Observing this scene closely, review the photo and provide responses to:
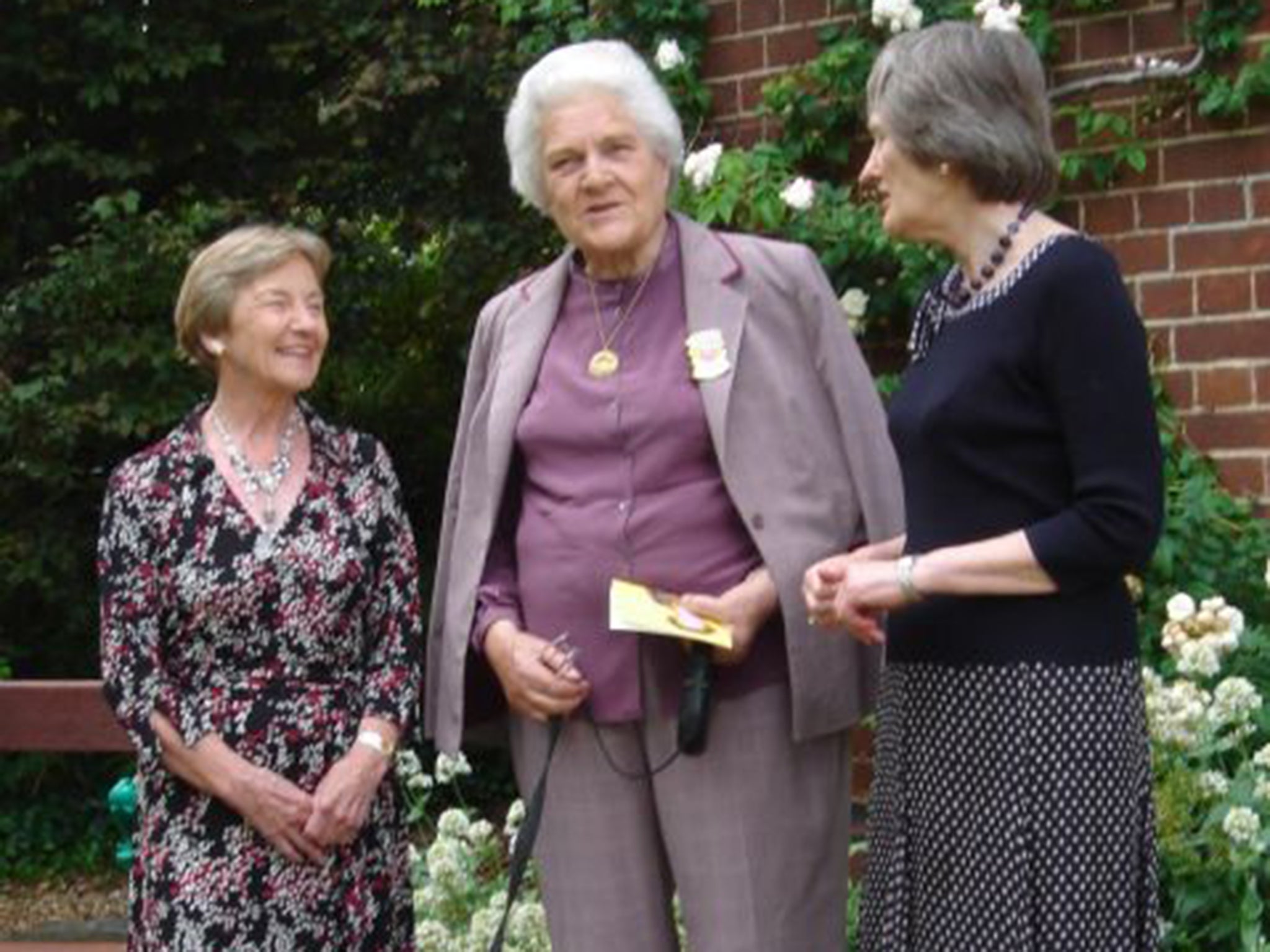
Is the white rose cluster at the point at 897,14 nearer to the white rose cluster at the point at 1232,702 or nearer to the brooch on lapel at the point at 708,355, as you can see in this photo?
the white rose cluster at the point at 1232,702

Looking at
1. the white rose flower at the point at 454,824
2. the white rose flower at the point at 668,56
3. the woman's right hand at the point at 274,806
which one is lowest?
the white rose flower at the point at 454,824

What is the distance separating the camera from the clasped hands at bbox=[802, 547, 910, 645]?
3068 mm

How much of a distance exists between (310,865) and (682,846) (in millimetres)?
732

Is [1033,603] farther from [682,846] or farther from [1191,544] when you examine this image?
[1191,544]

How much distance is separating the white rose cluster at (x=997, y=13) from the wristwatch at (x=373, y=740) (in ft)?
7.04

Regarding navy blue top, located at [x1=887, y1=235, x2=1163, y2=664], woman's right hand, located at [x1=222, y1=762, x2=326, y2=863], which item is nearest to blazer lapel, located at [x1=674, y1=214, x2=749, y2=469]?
navy blue top, located at [x1=887, y1=235, x2=1163, y2=664]

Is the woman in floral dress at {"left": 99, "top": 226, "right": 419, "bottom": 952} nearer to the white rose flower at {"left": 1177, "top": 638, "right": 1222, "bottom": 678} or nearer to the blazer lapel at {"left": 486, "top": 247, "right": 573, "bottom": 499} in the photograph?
the blazer lapel at {"left": 486, "top": 247, "right": 573, "bottom": 499}

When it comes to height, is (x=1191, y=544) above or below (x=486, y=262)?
below

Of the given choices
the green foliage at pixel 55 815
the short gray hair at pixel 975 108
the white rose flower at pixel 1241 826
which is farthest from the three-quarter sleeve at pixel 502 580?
the green foliage at pixel 55 815

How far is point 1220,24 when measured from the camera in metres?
5.13

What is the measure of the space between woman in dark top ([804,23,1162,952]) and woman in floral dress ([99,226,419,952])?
1056 mm

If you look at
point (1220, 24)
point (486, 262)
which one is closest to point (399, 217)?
point (486, 262)

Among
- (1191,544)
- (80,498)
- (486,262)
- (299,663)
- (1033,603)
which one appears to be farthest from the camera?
(80,498)

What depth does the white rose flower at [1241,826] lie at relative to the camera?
159 inches
